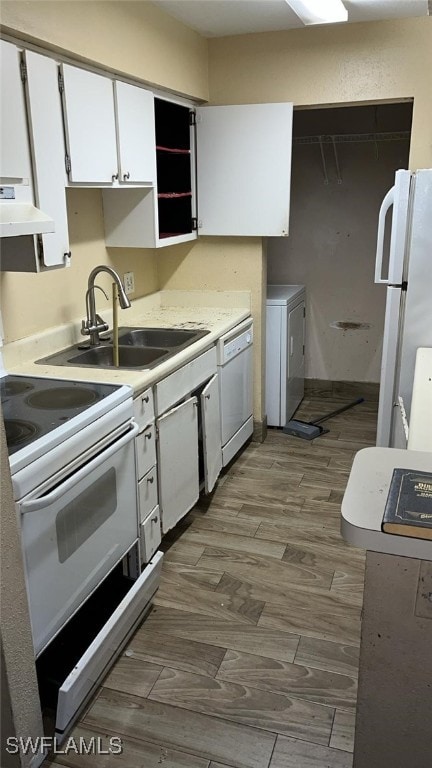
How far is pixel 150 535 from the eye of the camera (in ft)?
8.03

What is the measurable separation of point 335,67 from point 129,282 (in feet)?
5.26

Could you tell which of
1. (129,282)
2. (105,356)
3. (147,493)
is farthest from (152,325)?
(147,493)

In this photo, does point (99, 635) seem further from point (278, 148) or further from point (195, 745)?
point (278, 148)

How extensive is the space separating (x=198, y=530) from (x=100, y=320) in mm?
1104

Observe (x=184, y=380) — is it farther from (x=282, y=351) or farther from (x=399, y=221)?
(x=282, y=351)

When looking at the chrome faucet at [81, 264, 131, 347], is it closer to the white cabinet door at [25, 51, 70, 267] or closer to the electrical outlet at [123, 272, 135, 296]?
the white cabinet door at [25, 51, 70, 267]

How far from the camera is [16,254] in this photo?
2133 millimetres

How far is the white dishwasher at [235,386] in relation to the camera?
10.6 feet

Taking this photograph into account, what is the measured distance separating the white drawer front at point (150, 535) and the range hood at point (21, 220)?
118 cm

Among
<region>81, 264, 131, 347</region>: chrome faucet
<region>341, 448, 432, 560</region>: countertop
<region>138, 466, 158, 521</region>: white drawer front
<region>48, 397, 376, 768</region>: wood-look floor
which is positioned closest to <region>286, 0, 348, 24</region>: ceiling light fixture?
<region>81, 264, 131, 347</region>: chrome faucet

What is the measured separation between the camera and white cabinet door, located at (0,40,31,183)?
1.88 m

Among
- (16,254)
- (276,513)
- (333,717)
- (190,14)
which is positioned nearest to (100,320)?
(16,254)

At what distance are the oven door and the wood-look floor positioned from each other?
37 cm

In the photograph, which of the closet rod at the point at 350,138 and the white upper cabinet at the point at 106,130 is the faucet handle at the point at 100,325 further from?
the closet rod at the point at 350,138
